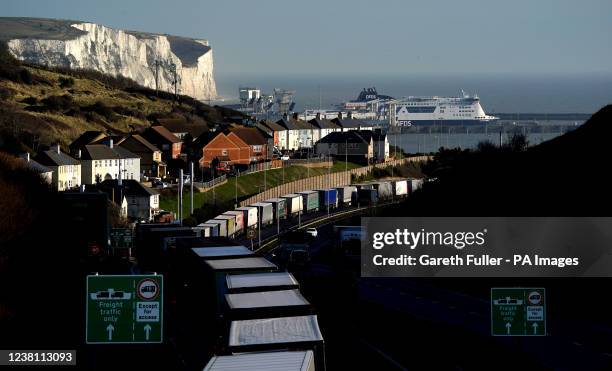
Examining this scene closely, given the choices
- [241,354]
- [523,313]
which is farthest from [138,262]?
[241,354]

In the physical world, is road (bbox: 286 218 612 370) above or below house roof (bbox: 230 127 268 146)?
below

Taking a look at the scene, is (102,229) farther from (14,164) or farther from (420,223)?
(14,164)

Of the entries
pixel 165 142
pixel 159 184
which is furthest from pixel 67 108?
pixel 159 184

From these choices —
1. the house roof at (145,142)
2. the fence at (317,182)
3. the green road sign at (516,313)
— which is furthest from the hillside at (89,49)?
the green road sign at (516,313)

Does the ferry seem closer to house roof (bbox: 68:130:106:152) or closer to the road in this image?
house roof (bbox: 68:130:106:152)

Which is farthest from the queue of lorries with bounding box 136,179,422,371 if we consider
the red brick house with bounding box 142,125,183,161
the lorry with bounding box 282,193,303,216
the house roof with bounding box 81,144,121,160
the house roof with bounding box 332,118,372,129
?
the house roof with bounding box 332,118,372,129
